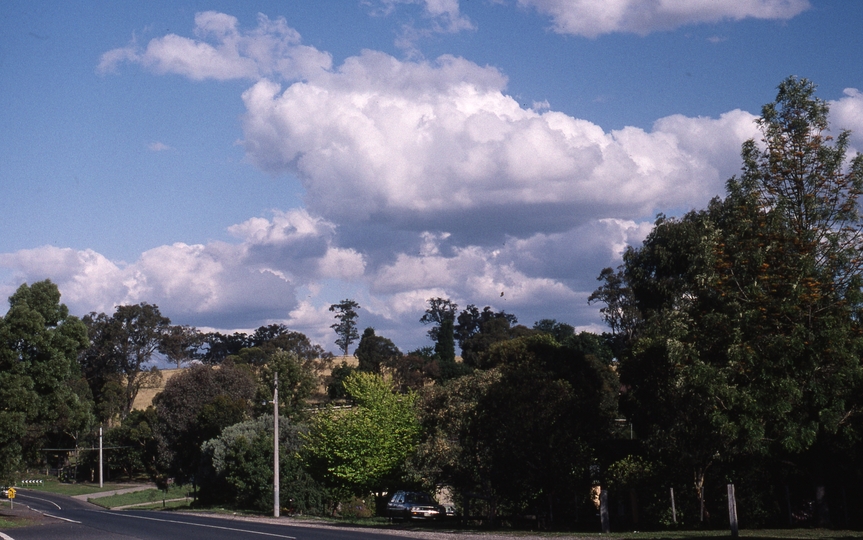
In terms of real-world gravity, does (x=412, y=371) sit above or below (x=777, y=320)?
above

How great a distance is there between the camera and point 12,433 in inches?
1233

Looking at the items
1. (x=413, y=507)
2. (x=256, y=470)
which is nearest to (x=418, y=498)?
(x=413, y=507)

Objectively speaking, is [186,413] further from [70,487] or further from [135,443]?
[70,487]

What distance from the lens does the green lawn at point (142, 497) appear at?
191 feet

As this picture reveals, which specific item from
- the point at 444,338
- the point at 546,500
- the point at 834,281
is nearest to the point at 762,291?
the point at 834,281

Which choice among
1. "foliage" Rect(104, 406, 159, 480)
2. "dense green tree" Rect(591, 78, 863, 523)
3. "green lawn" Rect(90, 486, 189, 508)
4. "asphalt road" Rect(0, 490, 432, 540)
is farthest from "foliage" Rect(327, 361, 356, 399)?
"dense green tree" Rect(591, 78, 863, 523)

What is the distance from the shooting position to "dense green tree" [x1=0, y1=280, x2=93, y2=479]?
31.8 m

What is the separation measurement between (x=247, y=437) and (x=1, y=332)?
1857 cm

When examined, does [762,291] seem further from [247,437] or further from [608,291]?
[608,291]

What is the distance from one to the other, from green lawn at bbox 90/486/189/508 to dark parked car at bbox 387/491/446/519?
27122 millimetres

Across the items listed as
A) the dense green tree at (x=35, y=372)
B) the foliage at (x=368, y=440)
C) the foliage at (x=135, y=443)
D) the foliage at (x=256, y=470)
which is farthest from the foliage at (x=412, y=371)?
the dense green tree at (x=35, y=372)

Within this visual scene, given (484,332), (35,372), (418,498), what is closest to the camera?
(35,372)

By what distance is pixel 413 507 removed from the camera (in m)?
33.8

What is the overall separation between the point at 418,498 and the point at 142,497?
36.3 meters
